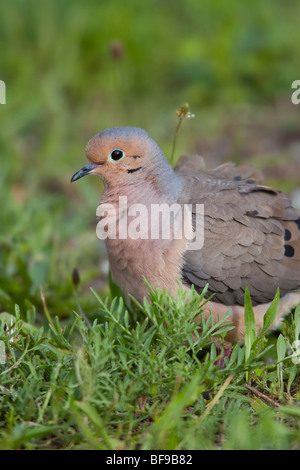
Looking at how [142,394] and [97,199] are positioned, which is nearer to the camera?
[142,394]

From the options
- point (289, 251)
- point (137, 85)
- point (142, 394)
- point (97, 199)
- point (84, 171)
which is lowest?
point (142, 394)

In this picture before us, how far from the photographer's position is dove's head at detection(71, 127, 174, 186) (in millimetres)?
3588

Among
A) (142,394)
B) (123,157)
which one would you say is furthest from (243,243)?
(142,394)

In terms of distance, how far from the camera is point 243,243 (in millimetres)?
3621

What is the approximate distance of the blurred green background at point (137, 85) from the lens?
20.1ft

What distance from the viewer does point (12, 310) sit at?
3.94 metres

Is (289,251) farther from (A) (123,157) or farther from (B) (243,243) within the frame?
(A) (123,157)

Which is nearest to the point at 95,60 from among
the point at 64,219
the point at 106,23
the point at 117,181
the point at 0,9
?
the point at 106,23

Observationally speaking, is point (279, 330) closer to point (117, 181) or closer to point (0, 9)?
point (117, 181)

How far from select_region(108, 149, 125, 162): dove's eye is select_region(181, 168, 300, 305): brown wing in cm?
42

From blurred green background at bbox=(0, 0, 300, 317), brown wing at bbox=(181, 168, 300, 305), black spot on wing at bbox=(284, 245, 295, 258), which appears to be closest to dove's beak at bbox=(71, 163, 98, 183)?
brown wing at bbox=(181, 168, 300, 305)

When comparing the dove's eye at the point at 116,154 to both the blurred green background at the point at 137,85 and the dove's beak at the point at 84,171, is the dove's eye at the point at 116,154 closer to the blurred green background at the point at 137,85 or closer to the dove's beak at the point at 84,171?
the dove's beak at the point at 84,171

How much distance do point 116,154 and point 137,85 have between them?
411 centimetres

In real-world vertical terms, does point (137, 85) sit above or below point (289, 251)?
above
